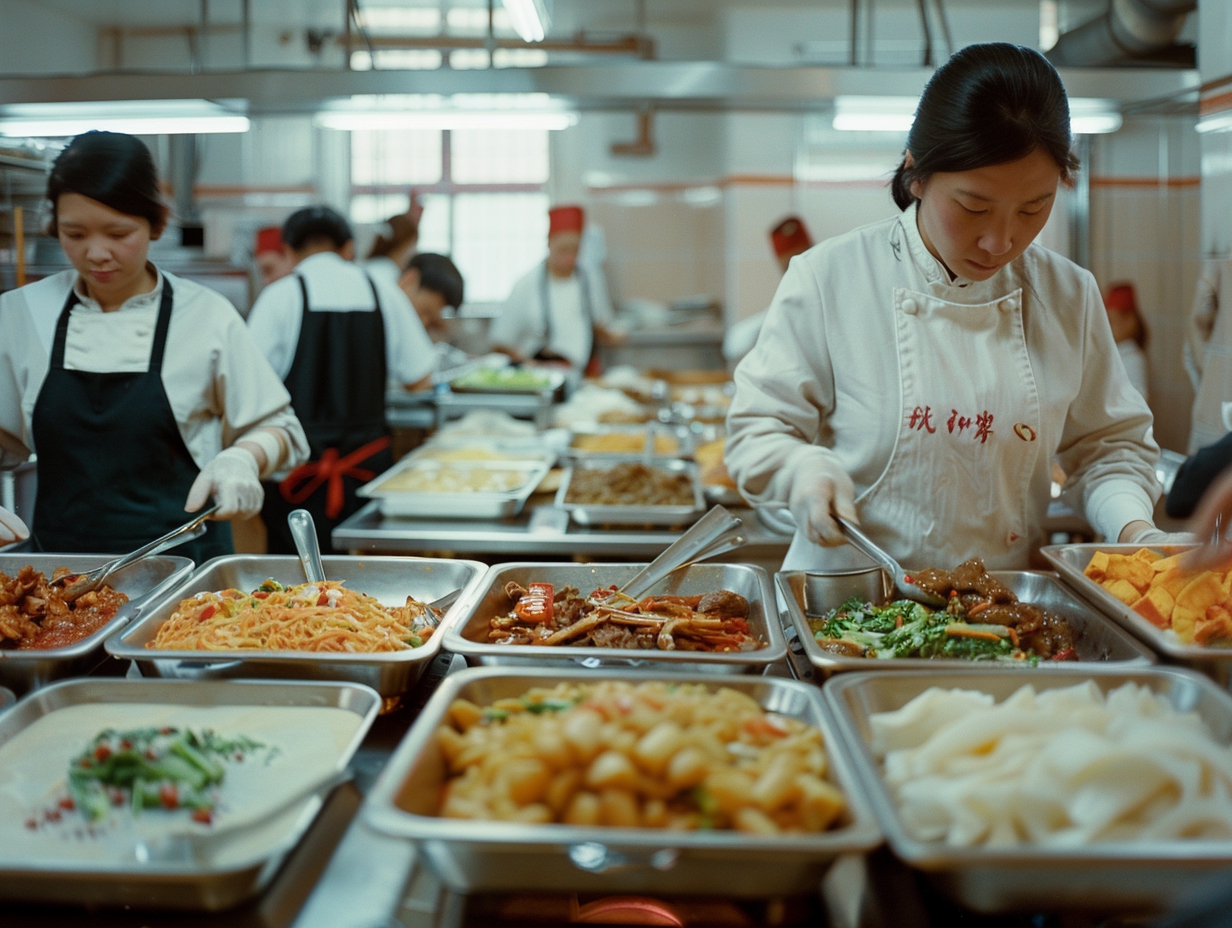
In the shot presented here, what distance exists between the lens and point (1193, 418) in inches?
158

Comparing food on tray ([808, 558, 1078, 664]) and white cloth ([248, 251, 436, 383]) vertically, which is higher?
white cloth ([248, 251, 436, 383])

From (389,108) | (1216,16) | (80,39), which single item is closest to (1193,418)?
(1216,16)

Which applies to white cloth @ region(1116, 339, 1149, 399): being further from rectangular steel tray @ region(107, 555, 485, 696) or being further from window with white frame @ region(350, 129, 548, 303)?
window with white frame @ region(350, 129, 548, 303)

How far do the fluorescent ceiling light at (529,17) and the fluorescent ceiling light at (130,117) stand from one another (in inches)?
41.8

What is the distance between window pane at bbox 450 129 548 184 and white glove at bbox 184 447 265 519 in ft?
22.9

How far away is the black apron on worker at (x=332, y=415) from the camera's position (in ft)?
12.7

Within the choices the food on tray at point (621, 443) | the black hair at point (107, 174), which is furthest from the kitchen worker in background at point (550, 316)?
the black hair at point (107, 174)

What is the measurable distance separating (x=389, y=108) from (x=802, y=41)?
5050 mm

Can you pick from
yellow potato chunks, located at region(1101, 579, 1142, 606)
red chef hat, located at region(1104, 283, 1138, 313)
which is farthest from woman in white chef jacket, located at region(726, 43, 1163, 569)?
red chef hat, located at region(1104, 283, 1138, 313)

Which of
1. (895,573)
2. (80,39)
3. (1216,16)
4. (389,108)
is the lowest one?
(895,573)

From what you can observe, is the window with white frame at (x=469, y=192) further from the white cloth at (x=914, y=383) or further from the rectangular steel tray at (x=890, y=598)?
the rectangular steel tray at (x=890, y=598)

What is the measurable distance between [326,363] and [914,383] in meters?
2.63

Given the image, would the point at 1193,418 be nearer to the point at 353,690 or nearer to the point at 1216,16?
the point at 1216,16

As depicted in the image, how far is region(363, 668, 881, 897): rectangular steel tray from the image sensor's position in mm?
931
